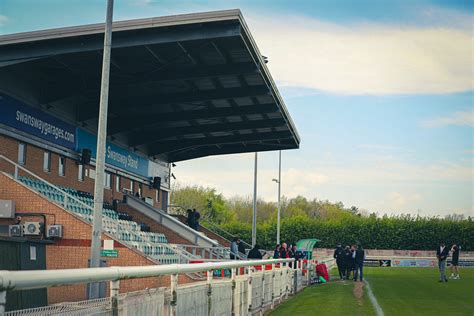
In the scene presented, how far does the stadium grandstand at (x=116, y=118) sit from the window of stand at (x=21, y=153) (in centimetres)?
4

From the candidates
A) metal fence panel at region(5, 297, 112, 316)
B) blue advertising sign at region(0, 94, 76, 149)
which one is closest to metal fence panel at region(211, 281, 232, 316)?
metal fence panel at region(5, 297, 112, 316)

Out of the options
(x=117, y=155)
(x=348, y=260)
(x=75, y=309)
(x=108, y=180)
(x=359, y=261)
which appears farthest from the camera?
(x=117, y=155)

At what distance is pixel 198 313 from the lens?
31.1 ft

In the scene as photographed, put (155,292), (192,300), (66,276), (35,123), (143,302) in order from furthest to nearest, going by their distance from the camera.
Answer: (35,123) → (192,300) → (155,292) → (143,302) → (66,276)

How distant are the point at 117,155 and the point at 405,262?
41.2 metres

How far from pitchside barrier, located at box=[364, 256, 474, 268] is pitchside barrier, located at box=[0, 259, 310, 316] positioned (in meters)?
55.1

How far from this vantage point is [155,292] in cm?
741

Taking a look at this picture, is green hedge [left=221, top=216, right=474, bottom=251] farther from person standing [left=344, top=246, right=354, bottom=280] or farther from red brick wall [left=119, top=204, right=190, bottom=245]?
person standing [left=344, top=246, right=354, bottom=280]

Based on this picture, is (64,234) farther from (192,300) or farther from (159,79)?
(192,300)

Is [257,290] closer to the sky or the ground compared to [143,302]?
closer to the ground

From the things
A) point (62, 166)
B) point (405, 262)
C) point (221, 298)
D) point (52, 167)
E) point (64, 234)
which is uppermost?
point (62, 166)

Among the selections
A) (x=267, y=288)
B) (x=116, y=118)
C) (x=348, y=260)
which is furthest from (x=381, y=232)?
(x=267, y=288)

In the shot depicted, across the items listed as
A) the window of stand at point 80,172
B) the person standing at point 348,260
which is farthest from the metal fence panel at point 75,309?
the person standing at point 348,260

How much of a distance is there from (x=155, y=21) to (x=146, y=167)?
20558 mm
